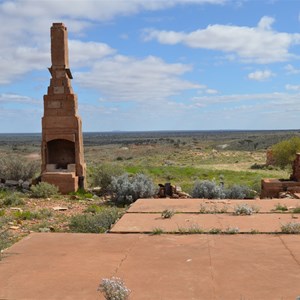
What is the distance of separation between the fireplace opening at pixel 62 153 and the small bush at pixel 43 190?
7.66 ft

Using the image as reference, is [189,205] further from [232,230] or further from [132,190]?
[132,190]

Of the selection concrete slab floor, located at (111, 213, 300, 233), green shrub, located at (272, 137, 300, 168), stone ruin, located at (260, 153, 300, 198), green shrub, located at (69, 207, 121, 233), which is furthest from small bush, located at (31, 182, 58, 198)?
green shrub, located at (272, 137, 300, 168)

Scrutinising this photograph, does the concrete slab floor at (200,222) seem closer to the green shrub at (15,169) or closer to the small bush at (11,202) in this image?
the small bush at (11,202)

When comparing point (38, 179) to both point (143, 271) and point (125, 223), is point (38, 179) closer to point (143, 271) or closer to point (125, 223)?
point (125, 223)

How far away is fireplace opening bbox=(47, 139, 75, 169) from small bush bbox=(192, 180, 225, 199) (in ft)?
19.4

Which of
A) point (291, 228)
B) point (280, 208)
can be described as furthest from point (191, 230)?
point (280, 208)

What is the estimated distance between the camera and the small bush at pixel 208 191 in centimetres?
1233

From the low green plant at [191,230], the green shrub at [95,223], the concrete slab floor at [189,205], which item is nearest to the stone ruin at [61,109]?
the concrete slab floor at [189,205]

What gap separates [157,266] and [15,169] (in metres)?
14.0

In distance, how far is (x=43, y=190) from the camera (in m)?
14.0

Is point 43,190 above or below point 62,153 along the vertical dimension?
below

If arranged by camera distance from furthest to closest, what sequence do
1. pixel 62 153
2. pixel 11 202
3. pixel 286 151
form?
1. pixel 286 151
2. pixel 62 153
3. pixel 11 202

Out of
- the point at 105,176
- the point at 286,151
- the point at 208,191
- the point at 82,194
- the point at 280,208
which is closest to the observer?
the point at 280,208

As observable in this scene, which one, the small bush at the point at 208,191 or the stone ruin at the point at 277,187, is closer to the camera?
the stone ruin at the point at 277,187
